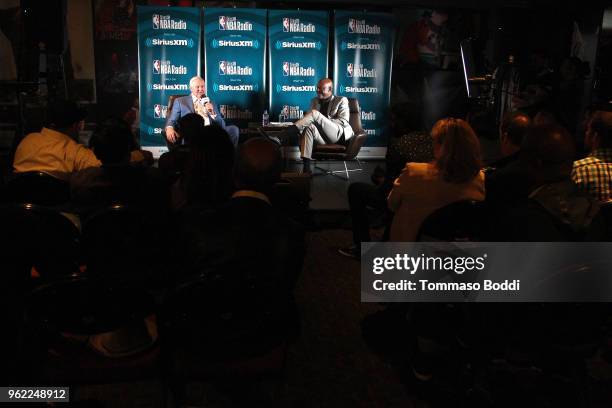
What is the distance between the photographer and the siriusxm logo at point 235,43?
8031 mm

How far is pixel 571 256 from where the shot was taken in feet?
6.55

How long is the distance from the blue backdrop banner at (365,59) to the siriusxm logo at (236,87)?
3.92 ft

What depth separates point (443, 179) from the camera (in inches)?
115

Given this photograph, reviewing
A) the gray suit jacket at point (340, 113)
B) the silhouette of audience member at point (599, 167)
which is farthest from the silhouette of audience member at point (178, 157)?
the gray suit jacket at point (340, 113)

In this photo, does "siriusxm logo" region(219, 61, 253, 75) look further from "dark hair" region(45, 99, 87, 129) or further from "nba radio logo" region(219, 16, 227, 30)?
"dark hair" region(45, 99, 87, 129)

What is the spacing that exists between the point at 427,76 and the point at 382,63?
50.4 inches

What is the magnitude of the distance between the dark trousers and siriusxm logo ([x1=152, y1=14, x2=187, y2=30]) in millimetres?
4681

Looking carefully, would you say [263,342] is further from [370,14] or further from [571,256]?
[370,14]

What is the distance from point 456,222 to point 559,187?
459 millimetres

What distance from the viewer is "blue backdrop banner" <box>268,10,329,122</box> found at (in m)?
8.12

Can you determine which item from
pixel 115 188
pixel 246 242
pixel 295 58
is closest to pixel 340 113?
pixel 295 58

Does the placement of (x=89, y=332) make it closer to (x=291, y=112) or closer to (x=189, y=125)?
(x=189, y=125)

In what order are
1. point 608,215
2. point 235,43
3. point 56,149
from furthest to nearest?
point 235,43, point 56,149, point 608,215

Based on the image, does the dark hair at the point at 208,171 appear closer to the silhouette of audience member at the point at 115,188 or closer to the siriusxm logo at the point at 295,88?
the silhouette of audience member at the point at 115,188
